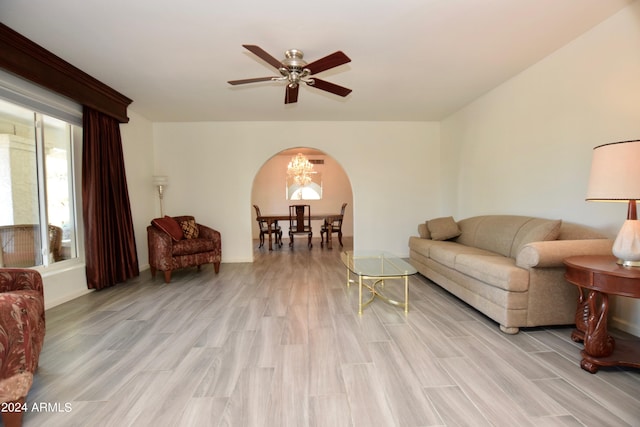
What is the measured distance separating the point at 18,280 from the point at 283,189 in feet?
21.6

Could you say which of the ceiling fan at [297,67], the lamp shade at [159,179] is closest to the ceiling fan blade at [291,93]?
the ceiling fan at [297,67]

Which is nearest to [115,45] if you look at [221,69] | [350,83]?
[221,69]

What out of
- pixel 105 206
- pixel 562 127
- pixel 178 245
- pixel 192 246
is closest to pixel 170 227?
pixel 178 245

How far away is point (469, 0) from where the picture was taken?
1968mm

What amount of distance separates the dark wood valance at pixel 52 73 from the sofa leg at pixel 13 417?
2600mm

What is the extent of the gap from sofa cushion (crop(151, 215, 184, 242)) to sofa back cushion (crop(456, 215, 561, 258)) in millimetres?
4056

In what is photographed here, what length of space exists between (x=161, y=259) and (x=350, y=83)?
3.38 m

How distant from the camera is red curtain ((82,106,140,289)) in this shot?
3326 mm

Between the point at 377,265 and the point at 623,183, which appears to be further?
the point at 377,265

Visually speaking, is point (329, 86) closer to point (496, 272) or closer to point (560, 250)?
point (496, 272)

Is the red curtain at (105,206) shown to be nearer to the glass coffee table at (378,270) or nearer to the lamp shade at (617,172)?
the glass coffee table at (378,270)

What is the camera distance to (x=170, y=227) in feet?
13.3

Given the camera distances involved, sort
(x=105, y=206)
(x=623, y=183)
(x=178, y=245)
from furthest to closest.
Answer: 1. (x=178, y=245)
2. (x=105, y=206)
3. (x=623, y=183)

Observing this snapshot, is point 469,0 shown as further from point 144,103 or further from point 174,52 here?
point 144,103
